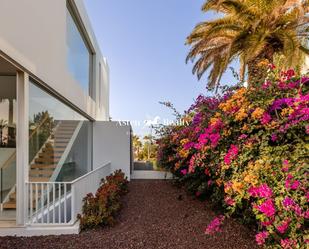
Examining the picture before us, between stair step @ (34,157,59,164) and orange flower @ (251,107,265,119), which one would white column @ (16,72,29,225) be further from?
orange flower @ (251,107,265,119)

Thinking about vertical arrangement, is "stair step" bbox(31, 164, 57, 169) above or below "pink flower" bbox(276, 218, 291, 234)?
above

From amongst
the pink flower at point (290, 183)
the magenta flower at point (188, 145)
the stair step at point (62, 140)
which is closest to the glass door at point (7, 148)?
the stair step at point (62, 140)

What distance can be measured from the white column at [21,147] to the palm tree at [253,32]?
5.61 m

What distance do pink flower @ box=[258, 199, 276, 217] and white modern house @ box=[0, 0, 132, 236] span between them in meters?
3.11

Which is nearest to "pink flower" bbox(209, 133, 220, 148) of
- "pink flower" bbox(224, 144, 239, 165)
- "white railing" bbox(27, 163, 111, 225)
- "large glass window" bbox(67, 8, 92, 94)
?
"pink flower" bbox(224, 144, 239, 165)

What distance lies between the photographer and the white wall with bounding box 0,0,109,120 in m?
4.14

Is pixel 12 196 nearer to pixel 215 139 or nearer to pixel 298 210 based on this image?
pixel 215 139

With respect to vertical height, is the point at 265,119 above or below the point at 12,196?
above

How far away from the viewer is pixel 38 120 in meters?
5.75

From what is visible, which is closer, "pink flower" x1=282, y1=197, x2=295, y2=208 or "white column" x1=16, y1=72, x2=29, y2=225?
"pink flower" x1=282, y1=197, x2=295, y2=208

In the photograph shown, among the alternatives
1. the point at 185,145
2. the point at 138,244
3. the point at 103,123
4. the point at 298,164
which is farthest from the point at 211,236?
the point at 103,123

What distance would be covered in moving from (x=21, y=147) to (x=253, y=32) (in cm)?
722

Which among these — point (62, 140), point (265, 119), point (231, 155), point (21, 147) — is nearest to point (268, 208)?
point (231, 155)

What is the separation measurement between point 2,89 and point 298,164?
5.13 m
